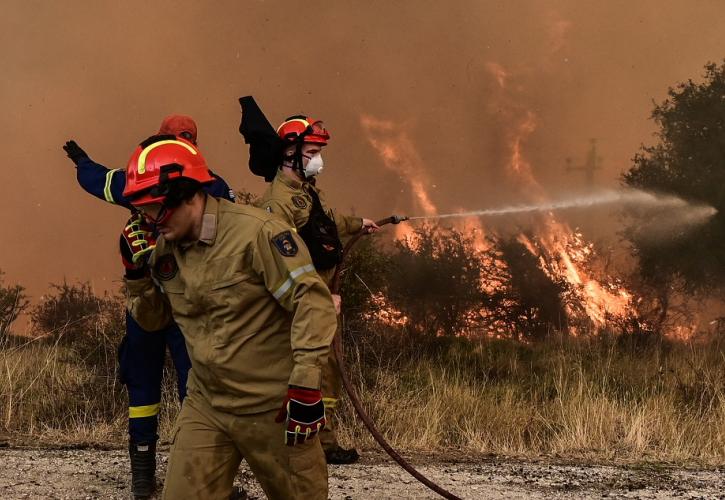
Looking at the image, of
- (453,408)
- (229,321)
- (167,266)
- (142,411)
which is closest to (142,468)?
(142,411)

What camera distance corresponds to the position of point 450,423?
A: 7.53m

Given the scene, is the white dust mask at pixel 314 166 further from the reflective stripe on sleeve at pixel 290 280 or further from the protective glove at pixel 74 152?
the reflective stripe on sleeve at pixel 290 280

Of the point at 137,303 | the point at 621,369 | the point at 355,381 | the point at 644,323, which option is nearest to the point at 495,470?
the point at 355,381

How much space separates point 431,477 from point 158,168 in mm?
3460

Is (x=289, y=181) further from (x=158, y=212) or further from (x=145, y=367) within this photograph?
(x=158, y=212)

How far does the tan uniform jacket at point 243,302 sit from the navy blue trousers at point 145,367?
1.58 metres

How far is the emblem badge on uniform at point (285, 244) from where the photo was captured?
120 inches

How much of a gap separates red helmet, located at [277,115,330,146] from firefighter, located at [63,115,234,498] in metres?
0.82

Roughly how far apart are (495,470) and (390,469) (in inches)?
29.6

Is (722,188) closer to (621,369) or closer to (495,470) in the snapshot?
(621,369)

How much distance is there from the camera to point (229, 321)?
3145mm

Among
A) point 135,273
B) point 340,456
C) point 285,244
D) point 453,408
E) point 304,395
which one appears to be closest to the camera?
point 304,395

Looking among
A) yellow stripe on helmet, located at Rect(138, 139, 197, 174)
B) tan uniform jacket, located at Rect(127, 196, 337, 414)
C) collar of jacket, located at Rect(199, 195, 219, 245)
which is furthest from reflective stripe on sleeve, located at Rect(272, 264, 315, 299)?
yellow stripe on helmet, located at Rect(138, 139, 197, 174)

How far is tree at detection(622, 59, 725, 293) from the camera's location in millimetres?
15977
